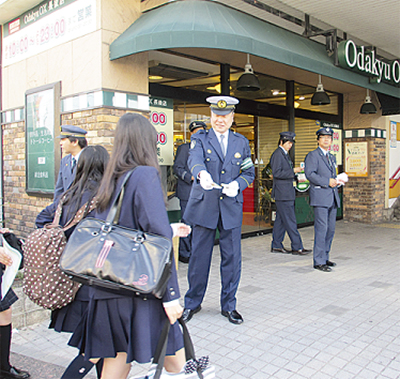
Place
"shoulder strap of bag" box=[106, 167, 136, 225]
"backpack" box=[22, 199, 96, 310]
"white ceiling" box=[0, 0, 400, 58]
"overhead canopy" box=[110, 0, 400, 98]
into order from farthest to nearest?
"white ceiling" box=[0, 0, 400, 58]
"overhead canopy" box=[110, 0, 400, 98]
"backpack" box=[22, 199, 96, 310]
"shoulder strap of bag" box=[106, 167, 136, 225]

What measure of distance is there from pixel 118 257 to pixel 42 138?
5.03m

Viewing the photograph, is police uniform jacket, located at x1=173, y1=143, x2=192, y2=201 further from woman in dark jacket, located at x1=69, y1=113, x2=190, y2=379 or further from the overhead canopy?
woman in dark jacket, located at x1=69, y1=113, x2=190, y2=379

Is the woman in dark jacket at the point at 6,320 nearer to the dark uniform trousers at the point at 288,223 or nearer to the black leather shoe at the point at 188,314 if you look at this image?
the black leather shoe at the point at 188,314

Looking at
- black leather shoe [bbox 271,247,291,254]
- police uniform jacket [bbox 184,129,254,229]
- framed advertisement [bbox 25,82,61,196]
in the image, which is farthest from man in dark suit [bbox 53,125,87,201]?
black leather shoe [bbox 271,247,291,254]

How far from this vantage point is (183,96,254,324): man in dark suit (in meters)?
3.88

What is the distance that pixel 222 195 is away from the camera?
3.89m

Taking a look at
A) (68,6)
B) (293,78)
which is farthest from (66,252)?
(293,78)

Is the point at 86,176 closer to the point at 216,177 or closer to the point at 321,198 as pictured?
the point at 216,177

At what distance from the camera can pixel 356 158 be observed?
35.4 feet

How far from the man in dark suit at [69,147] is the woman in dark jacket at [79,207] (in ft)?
4.83

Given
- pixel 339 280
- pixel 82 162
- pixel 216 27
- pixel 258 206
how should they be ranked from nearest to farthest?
1. pixel 82 162
2. pixel 216 27
3. pixel 339 280
4. pixel 258 206

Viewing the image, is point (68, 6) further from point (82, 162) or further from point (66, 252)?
point (66, 252)

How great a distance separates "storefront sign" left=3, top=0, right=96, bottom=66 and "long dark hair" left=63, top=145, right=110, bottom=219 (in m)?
3.41

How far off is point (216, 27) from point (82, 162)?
2.96 meters
